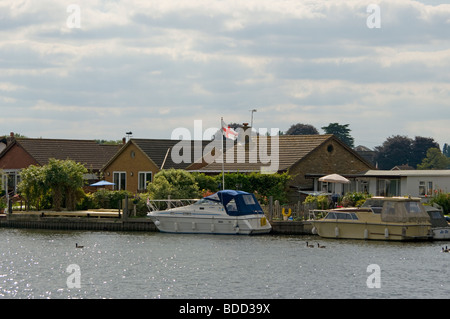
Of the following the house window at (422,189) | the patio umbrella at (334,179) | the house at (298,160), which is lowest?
the house window at (422,189)

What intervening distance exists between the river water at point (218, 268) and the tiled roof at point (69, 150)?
29.1 metres

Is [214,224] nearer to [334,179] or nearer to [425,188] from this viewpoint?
[334,179]

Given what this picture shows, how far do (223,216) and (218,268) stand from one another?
14.2 m

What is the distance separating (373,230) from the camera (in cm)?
5219

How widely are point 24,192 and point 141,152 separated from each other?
12595mm

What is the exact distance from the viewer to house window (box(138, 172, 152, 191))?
75.4 meters

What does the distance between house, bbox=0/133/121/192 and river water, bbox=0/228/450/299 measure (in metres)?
28.2

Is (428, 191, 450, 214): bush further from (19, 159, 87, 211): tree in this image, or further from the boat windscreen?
(19, 159, 87, 211): tree

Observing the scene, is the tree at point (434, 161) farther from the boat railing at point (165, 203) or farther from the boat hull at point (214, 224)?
the boat hull at point (214, 224)

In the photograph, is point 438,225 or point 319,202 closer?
point 438,225

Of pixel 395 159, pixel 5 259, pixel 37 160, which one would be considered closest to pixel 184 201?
pixel 5 259

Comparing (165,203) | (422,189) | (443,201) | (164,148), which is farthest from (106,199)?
(443,201)

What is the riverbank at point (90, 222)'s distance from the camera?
5647 cm

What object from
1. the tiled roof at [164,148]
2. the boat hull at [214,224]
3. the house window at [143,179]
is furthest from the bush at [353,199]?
the house window at [143,179]
